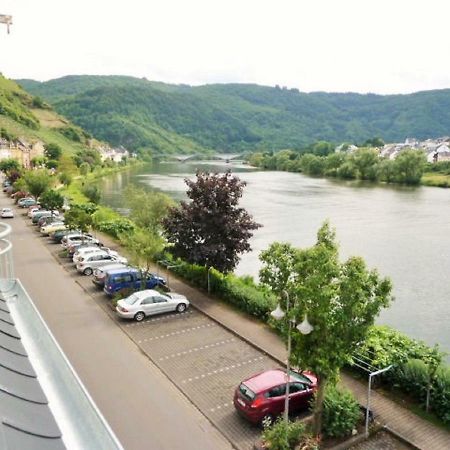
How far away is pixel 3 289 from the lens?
288 inches

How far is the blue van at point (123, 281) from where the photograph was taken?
838 inches

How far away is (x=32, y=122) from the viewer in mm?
142875

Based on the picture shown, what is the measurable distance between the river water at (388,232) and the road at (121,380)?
9.81 m

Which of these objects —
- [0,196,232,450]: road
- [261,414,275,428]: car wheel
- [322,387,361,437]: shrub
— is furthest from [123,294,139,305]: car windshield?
[322,387,361,437]: shrub

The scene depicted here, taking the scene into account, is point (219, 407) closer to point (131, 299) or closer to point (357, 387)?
point (357, 387)

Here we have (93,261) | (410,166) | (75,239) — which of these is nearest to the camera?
(93,261)

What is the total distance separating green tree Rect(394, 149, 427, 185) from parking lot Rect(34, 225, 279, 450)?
8068 centimetres

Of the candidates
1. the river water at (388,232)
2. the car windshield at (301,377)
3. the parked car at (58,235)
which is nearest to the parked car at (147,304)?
the river water at (388,232)

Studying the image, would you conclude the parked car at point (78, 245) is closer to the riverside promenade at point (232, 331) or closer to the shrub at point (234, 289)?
the riverside promenade at point (232, 331)

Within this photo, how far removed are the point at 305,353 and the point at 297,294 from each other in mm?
1456

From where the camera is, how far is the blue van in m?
21.3

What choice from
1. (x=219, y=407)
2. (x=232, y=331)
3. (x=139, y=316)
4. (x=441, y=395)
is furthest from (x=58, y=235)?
(x=441, y=395)

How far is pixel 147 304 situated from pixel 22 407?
1561 centimetres

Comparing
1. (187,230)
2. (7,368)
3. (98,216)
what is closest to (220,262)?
(187,230)
